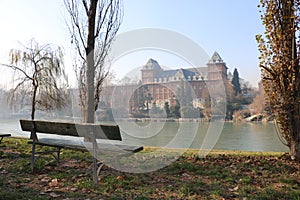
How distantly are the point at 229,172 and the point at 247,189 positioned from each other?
2.57ft

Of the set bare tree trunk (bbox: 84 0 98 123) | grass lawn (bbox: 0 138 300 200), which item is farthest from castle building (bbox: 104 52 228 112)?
grass lawn (bbox: 0 138 300 200)

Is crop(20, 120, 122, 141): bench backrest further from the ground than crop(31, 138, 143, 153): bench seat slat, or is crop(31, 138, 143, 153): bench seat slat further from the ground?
crop(20, 120, 122, 141): bench backrest

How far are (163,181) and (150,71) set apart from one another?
3.91 m

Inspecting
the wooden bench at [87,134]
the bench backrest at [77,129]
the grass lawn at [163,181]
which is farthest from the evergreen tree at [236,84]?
the bench backrest at [77,129]

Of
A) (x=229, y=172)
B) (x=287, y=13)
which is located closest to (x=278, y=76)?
(x=287, y=13)

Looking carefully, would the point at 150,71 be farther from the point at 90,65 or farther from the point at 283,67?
the point at 283,67

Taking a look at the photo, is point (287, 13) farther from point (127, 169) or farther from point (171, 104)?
point (171, 104)

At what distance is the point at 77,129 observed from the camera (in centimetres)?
330

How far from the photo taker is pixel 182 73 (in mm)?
6469

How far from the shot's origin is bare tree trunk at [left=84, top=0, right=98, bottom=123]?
6000mm

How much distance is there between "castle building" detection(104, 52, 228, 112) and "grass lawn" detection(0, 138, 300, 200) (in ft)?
7.40

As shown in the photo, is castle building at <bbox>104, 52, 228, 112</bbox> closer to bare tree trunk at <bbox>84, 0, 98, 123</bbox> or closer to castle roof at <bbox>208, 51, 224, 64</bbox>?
castle roof at <bbox>208, 51, 224, 64</bbox>

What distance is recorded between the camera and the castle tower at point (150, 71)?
6463 millimetres

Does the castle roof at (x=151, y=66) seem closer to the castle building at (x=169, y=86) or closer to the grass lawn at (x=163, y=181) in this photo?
the castle building at (x=169, y=86)
